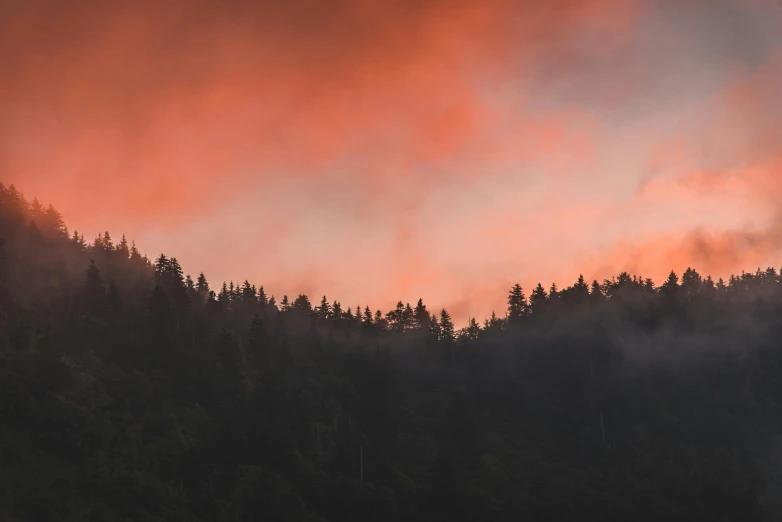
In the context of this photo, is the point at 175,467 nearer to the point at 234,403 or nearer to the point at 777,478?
the point at 234,403

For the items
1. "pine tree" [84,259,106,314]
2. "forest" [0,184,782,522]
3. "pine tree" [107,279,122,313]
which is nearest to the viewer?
"forest" [0,184,782,522]

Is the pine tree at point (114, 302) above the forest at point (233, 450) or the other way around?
above

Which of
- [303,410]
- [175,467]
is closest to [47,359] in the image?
[175,467]

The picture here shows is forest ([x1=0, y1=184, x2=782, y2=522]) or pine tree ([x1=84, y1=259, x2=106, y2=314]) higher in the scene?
pine tree ([x1=84, y1=259, x2=106, y2=314])

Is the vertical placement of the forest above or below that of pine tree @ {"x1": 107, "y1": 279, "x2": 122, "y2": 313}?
below

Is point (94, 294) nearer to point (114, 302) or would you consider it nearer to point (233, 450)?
point (114, 302)

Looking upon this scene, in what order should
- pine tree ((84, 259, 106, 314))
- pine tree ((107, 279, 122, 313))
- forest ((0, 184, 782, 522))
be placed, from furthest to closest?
pine tree ((107, 279, 122, 313)), pine tree ((84, 259, 106, 314)), forest ((0, 184, 782, 522))

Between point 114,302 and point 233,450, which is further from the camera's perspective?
point 114,302

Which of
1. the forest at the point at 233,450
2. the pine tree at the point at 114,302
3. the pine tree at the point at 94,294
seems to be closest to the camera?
the forest at the point at 233,450

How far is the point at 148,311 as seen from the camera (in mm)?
194375

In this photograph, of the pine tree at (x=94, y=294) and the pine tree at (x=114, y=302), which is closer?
the pine tree at (x=94, y=294)

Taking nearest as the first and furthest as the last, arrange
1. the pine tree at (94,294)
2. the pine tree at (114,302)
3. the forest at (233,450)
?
the forest at (233,450), the pine tree at (94,294), the pine tree at (114,302)

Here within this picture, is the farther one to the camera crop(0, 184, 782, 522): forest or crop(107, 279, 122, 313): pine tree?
crop(107, 279, 122, 313): pine tree

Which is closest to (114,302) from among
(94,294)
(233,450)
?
(94,294)
